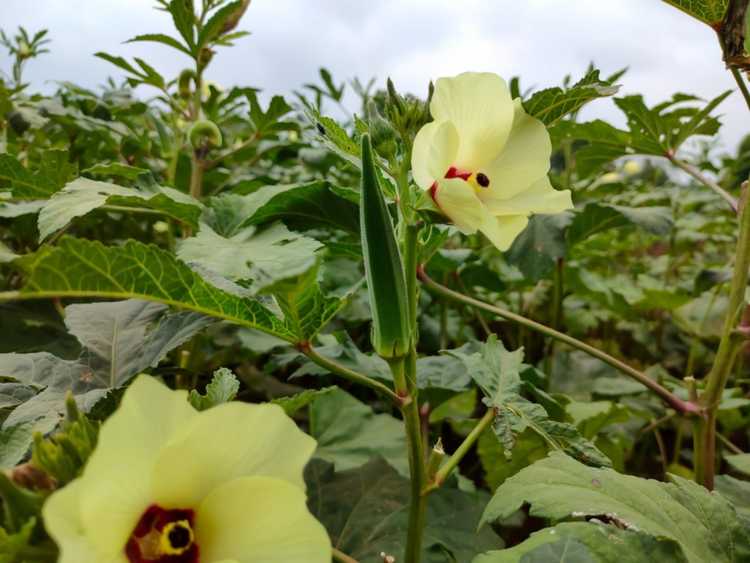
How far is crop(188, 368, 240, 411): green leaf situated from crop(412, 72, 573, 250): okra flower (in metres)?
0.24

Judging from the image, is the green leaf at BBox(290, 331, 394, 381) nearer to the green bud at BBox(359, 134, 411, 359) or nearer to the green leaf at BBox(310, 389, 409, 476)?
the green leaf at BBox(310, 389, 409, 476)

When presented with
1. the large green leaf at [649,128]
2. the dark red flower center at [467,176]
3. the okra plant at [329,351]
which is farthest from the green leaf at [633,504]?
the large green leaf at [649,128]

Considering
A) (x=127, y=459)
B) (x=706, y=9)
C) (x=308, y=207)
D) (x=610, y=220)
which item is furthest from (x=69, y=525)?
(x=610, y=220)

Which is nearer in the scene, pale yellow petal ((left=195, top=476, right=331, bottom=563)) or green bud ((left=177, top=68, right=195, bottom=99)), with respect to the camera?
pale yellow petal ((left=195, top=476, right=331, bottom=563))

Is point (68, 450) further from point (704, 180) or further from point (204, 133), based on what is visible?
point (704, 180)

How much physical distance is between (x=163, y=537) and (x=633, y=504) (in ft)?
1.48

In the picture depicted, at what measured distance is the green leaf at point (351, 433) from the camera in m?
1.17

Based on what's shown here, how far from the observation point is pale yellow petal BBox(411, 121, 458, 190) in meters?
0.54

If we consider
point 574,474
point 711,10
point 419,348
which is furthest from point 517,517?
point 711,10

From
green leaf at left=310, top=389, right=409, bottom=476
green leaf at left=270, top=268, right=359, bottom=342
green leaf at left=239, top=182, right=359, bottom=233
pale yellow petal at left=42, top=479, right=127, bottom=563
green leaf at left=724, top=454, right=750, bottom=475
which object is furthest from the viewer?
green leaf at left=310, top=389, right=409, bottom=476

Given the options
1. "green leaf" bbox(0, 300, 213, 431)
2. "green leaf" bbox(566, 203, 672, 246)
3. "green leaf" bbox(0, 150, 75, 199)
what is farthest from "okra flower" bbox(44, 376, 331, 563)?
"green leaf" bbox(566, 203, 672, 246)

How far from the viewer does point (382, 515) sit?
0.91m

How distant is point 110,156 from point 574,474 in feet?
4.73

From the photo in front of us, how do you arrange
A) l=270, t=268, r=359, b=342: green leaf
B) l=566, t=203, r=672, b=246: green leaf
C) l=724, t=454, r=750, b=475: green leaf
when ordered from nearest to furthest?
l=270, t=268, r=359, b=342: green leaf
l=724, t=454, r=750, b=475: green leaf
l=566, t=203, r=672, b=246: green leaf
